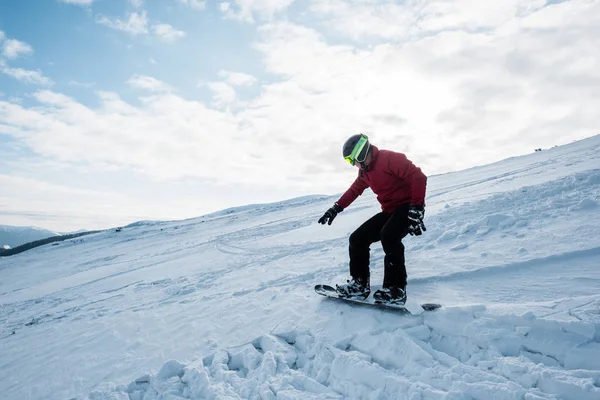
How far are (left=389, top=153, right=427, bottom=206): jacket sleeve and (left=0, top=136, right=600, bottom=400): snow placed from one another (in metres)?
1.25

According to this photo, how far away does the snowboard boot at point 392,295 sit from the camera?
152 inches

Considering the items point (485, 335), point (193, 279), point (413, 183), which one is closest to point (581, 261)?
point (485, 335)

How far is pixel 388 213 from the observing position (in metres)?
4.37

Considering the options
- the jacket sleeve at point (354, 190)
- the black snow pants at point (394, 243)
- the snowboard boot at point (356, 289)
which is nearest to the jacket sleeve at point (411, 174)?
the black snow pants at point (394, 243)

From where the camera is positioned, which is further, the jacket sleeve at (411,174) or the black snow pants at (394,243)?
the black snow pants at (394,243)

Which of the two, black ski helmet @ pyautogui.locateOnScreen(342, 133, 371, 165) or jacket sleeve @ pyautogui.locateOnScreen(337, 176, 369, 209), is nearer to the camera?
black ski helmet @ pyautogui.locateOnScreen(342, 133, 371, 165)

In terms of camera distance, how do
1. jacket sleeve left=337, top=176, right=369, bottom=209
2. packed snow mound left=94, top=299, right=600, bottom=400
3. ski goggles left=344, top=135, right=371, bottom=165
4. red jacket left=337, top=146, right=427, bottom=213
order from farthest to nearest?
1. jacket sleeve left=337, top=176, right=369, bottom=209
2. ski goggles left=344, top=135, right=371, bottom=165
3. red jacket left=337, top=146, right=427, bottom=213
4. packed snow mound left=94, top=299, right=600, bottom=400

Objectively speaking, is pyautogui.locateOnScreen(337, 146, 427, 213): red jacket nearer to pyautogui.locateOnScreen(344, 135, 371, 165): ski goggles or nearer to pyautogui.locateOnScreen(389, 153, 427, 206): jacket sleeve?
pyautogui.locateOnScreen(389, 153, 427, 206): jacket sleeve

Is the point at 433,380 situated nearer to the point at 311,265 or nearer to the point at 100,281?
the point at 311,265

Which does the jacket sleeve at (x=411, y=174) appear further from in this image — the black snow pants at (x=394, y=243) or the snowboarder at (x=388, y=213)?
the black snow pants at (x=394, y=243)

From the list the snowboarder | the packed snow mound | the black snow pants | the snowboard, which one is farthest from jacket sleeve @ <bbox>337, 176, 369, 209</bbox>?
the packed snow mound

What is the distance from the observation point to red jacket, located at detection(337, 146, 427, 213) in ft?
12.7

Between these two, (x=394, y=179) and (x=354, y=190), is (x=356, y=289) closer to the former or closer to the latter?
(x=354, y=190)

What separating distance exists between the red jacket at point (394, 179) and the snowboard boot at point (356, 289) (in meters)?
1.03
